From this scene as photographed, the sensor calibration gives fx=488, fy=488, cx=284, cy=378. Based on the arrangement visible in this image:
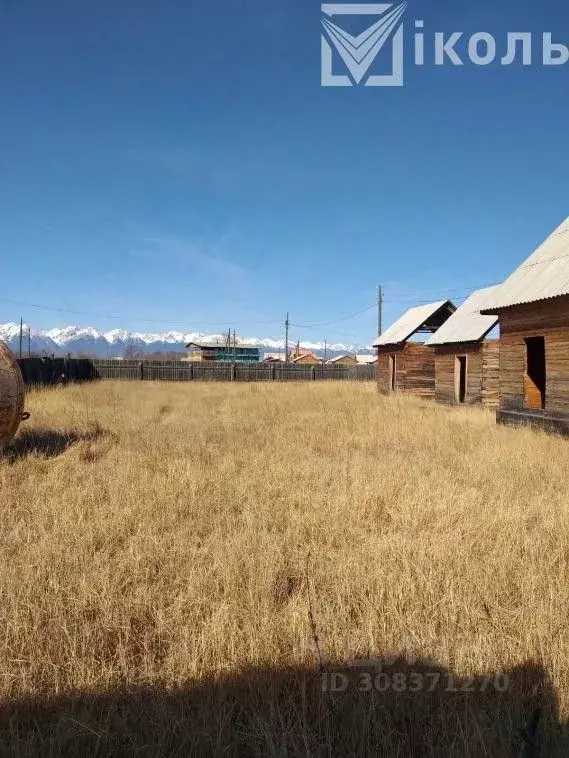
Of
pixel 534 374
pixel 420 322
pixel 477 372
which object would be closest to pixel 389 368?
pixel 420 322

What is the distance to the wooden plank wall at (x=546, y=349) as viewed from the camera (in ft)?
35.3

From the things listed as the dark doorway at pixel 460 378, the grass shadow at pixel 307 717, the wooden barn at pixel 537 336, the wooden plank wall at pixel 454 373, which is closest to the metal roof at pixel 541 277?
the wooden barn at pixel 537 336

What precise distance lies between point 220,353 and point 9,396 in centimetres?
9515

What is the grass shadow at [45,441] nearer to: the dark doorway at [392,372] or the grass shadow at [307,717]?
the grass shadow at [307,717]

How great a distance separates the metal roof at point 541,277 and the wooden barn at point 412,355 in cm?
1174

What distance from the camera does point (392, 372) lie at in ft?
87.2

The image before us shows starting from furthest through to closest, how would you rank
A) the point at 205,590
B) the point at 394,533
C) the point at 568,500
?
1. the point at 568,500
2. the point at 394,533
3. the point at 205,590

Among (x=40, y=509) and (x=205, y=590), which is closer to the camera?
(x=205, y=590)

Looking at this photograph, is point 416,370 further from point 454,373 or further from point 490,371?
point 490,371

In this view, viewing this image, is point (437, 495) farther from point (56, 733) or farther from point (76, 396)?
point (76, 396)

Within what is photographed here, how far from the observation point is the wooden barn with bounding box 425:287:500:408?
741 inches

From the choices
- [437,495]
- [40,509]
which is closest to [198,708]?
[40,509]

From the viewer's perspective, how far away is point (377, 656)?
107 inches

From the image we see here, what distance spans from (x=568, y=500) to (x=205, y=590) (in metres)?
4.46
